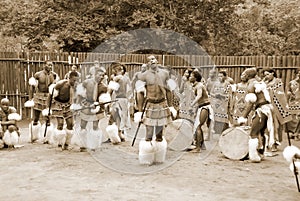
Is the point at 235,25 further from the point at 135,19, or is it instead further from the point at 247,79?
the point at 247,79

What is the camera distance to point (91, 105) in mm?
9789

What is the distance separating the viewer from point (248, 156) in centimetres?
956

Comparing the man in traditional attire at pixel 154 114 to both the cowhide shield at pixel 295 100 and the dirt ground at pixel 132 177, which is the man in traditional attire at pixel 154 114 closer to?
the dirt ground at pixel 132 177

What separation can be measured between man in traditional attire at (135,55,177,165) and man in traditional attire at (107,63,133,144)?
88.6 inches

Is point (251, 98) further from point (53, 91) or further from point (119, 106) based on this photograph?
point (53, 91)

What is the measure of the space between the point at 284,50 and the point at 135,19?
698 cm

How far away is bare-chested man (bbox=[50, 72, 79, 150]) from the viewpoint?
1012 cm

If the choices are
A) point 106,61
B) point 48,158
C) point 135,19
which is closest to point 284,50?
point 135,19

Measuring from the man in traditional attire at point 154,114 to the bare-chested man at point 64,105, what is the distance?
74.1 inches

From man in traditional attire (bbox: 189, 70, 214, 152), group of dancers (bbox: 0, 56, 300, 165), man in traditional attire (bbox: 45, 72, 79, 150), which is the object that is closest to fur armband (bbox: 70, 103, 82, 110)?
group of dancers (bbox: 0, 56, 300, 165)

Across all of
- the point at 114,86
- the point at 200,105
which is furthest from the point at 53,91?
the point at 200,105

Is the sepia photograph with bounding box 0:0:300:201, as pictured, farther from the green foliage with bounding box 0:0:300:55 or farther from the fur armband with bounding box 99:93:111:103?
the green foliage with bounding box 0:0:300:55

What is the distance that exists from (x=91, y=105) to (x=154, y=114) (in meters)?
1.63

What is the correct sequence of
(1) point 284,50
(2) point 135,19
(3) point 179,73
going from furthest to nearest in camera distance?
(1) point 284,50, (2) point 135,19, (3) point 179,73
